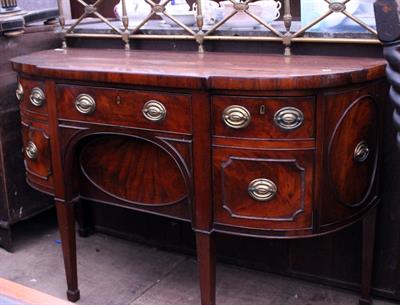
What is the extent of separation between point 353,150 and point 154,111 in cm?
62

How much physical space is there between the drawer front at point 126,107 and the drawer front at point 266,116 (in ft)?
0.40

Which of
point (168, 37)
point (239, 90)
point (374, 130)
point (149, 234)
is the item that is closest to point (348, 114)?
point (374, 130)

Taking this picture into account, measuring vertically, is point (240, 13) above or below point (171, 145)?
above

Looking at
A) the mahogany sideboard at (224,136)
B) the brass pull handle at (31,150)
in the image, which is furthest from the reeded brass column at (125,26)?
the brass pull handle at (31,150)

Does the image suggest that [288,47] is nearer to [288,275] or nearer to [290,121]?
[290,121]

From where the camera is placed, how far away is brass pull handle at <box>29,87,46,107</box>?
1997mm

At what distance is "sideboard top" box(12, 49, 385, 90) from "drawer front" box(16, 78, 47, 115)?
47 millimetres

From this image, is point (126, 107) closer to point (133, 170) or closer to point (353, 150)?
point (133, 170)

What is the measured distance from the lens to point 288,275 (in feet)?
7.59

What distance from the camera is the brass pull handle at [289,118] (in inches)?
62.0

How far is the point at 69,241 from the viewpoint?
2.14 meters

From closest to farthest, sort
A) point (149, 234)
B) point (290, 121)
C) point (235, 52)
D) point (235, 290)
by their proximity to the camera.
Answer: point (290, 121)
point (235, 52)
point (235, 290)
point (149, 234)

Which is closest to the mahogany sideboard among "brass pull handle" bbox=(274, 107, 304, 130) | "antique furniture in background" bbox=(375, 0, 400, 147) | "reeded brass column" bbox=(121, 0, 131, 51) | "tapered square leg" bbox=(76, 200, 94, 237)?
"brass pull handle" bbox=(274, 107, 304, 130)

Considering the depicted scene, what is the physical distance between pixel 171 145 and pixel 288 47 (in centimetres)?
58
